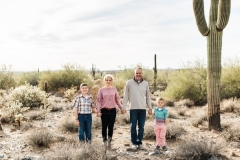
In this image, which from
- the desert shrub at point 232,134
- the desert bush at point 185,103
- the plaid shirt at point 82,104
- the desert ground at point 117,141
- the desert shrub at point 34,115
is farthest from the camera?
the desert bush at point 185,103

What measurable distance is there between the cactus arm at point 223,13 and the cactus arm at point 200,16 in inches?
14.7

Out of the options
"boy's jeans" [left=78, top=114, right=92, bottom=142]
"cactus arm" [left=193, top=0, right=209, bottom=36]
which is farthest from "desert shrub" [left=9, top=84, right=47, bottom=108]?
"boy's jeans" [left=78, top=114, right=92, bottom=142]

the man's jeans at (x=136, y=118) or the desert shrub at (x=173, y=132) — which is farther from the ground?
the man's jeans at (x=136, y=118)

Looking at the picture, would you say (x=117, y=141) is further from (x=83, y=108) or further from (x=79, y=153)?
(x=79, y=153)

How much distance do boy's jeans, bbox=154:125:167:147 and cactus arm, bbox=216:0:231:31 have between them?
371 cm

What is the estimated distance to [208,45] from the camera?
1014 centimetres

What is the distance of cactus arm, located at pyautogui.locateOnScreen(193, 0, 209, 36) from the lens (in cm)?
984

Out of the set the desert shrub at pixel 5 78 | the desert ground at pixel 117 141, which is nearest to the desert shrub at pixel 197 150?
the desert ground at pixel 117 141

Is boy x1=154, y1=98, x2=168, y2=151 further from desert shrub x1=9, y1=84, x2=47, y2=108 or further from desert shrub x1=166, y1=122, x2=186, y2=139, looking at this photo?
desert shrub x1=9, y1=84, x2=47, y2=108

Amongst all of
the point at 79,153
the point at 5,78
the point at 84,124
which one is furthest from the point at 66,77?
the point at 79,153

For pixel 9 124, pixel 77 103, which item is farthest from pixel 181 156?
pixel 9 124

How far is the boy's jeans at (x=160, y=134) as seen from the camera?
7900 mm

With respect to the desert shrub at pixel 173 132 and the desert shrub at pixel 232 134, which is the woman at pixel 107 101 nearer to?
the desert shrub at pixel 173 132

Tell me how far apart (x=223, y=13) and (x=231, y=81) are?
9.22m
